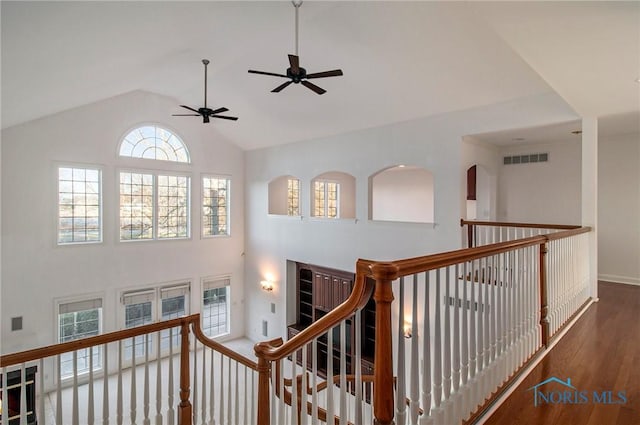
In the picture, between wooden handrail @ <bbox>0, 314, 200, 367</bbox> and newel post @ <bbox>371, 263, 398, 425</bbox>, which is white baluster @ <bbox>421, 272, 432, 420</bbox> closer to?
newel post @ <bbox>371, 263, 398, 425</bbox>

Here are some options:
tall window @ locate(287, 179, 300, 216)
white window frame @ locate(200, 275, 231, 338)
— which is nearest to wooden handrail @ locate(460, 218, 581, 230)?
tall window @ locate(287, 179, 300, 216)

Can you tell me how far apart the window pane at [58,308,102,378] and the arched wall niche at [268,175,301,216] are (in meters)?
4.90

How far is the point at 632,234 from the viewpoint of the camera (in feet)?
19.6

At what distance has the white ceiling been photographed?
243 cm

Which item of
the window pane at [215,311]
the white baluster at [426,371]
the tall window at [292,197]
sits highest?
the tall window at [292,197]

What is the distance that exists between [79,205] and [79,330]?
110 inches

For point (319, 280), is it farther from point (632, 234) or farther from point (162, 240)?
point (632, 234)

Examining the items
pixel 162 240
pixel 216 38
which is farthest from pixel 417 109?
pixel 162 240

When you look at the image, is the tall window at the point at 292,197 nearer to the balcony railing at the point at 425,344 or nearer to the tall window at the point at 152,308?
the tall window at the point at 152,308

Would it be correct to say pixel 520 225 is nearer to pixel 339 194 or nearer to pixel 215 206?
pixel 339 194

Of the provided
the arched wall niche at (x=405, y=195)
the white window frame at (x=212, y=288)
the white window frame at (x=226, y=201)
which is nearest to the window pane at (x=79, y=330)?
the white window frame at (x=212, y=288)

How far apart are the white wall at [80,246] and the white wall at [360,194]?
1.39m

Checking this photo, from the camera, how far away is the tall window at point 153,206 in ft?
25.9

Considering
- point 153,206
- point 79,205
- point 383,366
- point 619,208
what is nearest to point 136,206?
point 153,206
